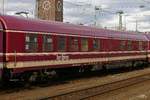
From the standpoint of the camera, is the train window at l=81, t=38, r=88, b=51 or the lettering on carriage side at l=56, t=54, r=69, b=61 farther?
the train window at l=81, t=38, r=88, b=51

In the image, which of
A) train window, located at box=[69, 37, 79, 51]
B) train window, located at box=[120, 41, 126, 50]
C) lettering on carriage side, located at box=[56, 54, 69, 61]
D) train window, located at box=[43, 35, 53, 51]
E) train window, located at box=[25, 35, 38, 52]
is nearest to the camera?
train window, located at box=[25, 35, 38, 52]

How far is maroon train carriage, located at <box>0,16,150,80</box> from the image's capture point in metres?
18.4

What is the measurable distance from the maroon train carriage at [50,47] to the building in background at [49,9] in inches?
2592

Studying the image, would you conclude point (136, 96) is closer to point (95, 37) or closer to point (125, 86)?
point (125, 86)

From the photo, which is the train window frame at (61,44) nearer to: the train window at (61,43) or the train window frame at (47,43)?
the train window at (61,43)

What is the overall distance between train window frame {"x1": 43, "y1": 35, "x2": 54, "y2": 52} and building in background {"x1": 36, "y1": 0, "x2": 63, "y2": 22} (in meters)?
74.4

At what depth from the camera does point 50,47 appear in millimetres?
21328

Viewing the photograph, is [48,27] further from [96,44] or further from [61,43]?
[96,44]

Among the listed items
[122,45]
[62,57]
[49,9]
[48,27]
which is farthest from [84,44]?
[49,9]

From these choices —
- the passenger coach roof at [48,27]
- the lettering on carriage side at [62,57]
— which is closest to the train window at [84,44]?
the passenger coach roof at [48,27]

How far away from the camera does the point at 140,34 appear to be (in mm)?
37281

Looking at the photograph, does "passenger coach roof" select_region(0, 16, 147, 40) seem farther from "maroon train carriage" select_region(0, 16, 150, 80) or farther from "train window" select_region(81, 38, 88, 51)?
"train window" select_region(81, 38, 88, 51)

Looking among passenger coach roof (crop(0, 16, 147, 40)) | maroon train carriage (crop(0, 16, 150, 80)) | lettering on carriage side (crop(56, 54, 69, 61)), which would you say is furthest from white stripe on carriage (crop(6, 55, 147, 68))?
passenger coach roof (crop(0, 16, 147, 40))

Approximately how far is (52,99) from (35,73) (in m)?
4.57
